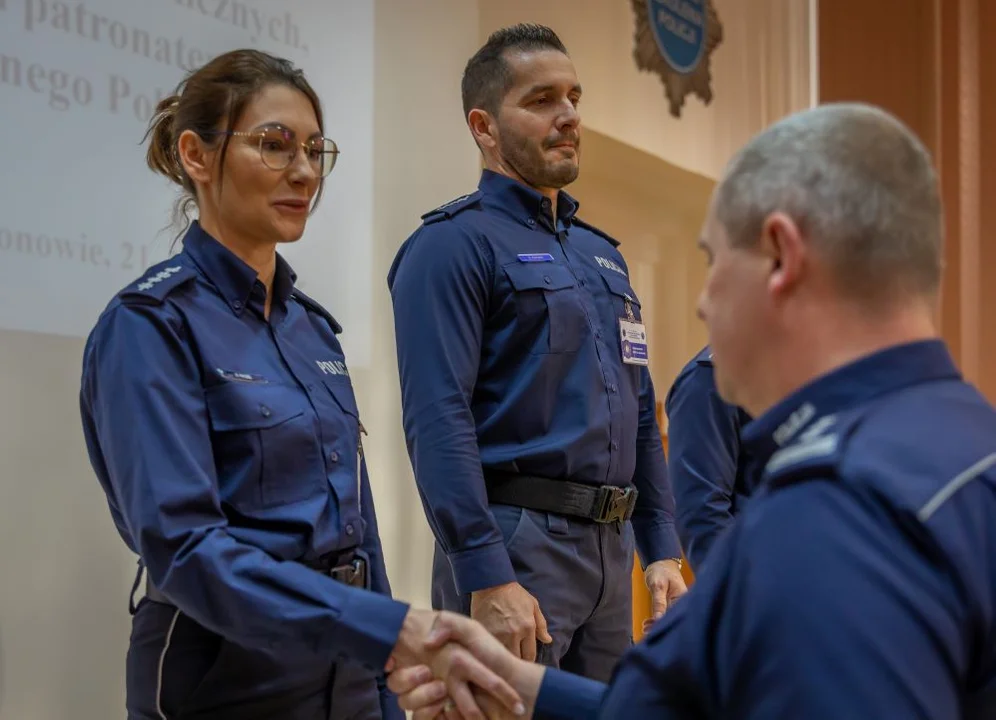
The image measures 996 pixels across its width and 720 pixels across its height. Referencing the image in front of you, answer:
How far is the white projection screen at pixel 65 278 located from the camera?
204 cm

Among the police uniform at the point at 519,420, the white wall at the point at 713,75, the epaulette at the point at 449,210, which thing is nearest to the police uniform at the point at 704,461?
the police uniform at the point at 519,420

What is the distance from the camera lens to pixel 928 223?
0.93 m

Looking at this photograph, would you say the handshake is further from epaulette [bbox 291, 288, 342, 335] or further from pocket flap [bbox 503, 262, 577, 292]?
pocket flap [bbox 503, 262, 577, 292]

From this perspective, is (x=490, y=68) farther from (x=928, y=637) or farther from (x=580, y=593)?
(x=928, y=637)

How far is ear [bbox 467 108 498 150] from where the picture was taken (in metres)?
2.31

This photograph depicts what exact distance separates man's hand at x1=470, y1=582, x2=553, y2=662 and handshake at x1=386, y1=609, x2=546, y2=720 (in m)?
0.30

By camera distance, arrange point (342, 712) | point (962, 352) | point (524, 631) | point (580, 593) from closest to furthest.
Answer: point (342, 712) → point (524, 631) → point (580, 593) → point (962, 352)

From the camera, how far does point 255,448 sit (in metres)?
1.52

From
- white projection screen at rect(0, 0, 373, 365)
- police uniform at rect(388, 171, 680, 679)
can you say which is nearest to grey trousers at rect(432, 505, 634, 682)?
police uniform at rect(388, 171, 680, 679)

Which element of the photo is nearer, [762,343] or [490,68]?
[762,343]

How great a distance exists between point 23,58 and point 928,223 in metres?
1.72

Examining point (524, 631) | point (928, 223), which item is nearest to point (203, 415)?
point (524, 631)

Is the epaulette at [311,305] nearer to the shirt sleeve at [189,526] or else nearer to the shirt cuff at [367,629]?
the shirt sleeve at [189,526]

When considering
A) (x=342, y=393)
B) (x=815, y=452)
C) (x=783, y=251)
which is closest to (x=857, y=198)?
(x=783, y=251)
